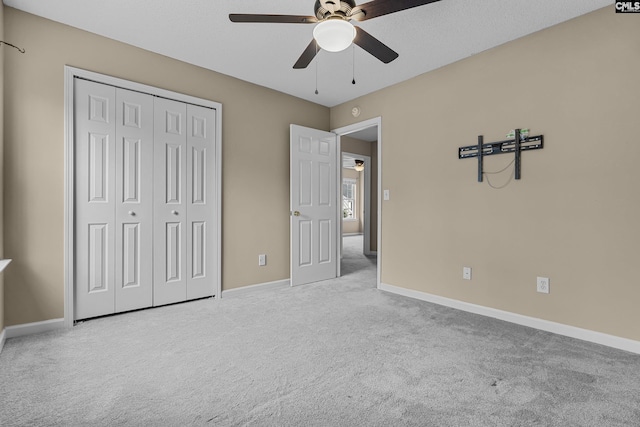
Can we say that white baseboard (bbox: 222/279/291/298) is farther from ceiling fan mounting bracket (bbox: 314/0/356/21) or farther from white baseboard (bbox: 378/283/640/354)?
ceiling fan mounting bracket (bbox: 314/0/356/21)

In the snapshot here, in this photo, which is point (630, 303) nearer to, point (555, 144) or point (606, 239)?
point (606, 239)

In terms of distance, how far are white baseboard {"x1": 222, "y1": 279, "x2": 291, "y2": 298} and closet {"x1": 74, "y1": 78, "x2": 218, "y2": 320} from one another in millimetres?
174

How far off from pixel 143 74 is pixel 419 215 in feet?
10.2

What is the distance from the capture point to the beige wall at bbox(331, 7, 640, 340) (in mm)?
2225

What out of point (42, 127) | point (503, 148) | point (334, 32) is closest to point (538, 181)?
point (503, 148)

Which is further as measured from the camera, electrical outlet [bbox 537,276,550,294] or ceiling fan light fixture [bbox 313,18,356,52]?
electrical outlet [bbox 537,276,550,294]

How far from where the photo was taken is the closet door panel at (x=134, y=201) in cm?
281

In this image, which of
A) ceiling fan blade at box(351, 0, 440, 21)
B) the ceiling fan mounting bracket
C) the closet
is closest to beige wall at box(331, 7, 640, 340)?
ceiling fan blade at box(351, 0, 440, 21)

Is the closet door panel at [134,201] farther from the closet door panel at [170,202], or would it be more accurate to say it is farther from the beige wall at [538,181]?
the beige wall at [538,181]

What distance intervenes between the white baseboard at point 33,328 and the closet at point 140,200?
5.4 inches

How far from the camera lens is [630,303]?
2.18 metres

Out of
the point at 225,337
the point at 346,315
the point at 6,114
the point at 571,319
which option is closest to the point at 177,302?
the point at 225,337

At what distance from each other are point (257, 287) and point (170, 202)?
4.57 ft

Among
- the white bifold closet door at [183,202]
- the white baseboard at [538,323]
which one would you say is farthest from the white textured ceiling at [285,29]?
the white baseboard at [538,323]
